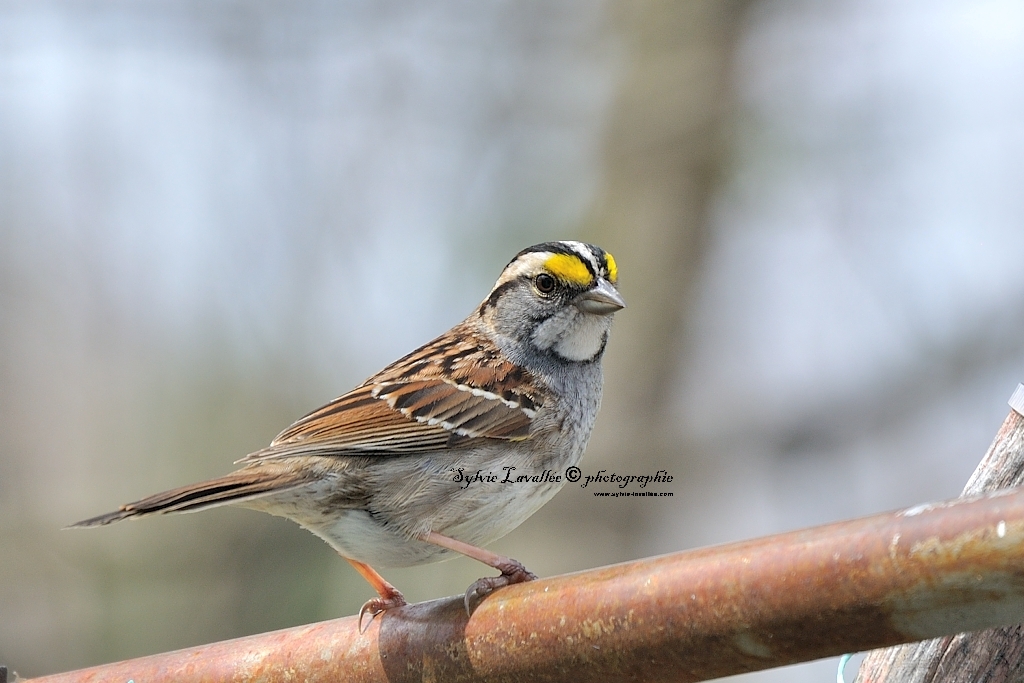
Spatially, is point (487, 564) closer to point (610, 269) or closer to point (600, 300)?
point (600, 300)

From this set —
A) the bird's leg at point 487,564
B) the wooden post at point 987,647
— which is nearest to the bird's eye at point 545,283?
the bird's leg at point 487,564

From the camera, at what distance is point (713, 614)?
1648mm

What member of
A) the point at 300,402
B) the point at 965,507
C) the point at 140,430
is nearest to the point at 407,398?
the point at 965,507

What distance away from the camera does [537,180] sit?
7438 millimetres

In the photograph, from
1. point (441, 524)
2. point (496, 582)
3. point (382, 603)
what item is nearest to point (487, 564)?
point (441, 524)

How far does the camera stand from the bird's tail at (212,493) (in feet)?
7.73

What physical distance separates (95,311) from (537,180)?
3.39 meters

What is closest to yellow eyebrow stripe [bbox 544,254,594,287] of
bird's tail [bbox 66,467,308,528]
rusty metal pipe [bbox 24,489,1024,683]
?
bird's tail [bbox 66,467,308,528]

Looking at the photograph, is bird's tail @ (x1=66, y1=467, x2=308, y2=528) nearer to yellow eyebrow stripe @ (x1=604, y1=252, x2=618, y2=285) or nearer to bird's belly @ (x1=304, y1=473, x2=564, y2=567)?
bird's belly @ (x1=304, y1=473, x2=564, y2=567)

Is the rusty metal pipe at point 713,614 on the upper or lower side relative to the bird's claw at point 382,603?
upper

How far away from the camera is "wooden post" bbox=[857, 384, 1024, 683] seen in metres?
2.10

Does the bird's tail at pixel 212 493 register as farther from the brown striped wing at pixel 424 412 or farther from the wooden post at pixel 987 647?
the wooden post at pixel 987 647

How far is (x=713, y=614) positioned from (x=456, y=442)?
1.51 metres

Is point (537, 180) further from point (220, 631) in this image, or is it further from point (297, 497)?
point (297, 497)
